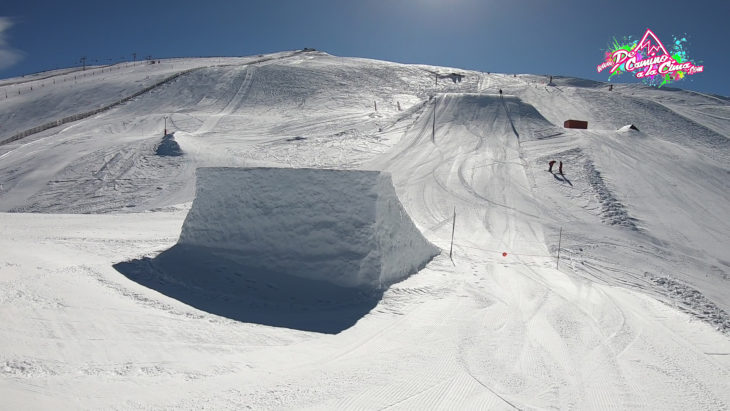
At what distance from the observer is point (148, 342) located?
237 inches

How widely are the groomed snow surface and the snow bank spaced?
4 cm

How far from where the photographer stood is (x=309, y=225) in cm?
925

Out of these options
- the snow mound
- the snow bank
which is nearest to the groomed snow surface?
the snow bank

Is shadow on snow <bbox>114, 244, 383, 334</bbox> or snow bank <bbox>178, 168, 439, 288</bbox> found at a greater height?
snow bank <bbox>178, 168, 439, 288</bbox>

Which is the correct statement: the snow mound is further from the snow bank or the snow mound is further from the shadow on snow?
the shadow on snow

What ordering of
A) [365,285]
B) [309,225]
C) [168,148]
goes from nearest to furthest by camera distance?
[365,285]
[309,225]
[168,148]

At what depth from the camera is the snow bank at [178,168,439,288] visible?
8.98 metres

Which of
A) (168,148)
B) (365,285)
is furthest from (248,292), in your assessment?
(168,148)

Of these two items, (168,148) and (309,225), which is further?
(168,148)

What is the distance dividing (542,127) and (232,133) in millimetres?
21137

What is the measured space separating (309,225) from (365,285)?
1.64 metres

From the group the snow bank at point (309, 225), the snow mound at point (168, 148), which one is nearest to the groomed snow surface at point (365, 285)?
the snow bank at point (309, 225)

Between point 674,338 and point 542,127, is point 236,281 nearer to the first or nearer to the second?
point 674,338

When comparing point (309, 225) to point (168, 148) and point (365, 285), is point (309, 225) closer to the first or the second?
point (365, 285)
